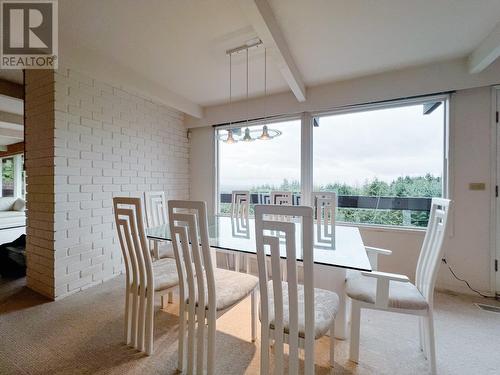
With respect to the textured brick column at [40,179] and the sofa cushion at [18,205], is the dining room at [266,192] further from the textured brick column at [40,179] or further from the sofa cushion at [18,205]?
the sofa cushion at [18,205]

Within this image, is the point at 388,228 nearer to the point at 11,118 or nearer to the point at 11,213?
the point at 11,118

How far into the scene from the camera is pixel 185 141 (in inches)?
157

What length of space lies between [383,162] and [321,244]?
171 cm

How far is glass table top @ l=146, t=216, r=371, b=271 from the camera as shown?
135 cm

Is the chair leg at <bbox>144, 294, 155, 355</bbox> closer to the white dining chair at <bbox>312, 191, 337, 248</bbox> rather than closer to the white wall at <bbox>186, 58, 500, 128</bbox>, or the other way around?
the white dining chair at <bbox>312, 191, 337, 248</bbox>

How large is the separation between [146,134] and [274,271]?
9.84 ft

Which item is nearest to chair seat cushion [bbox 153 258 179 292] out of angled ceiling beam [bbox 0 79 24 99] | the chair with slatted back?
the chair with slatted back

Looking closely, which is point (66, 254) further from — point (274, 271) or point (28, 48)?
point (274, 271)

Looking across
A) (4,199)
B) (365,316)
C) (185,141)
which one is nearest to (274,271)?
(365,316)

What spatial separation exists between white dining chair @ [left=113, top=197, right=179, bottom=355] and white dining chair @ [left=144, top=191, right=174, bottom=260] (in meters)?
0.69

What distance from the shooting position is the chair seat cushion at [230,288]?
1.44m

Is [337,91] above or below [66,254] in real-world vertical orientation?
above

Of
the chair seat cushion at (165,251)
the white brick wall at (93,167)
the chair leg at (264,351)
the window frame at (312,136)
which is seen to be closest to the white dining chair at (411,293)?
the chair leg at (264,351)

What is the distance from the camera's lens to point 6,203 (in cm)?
614
